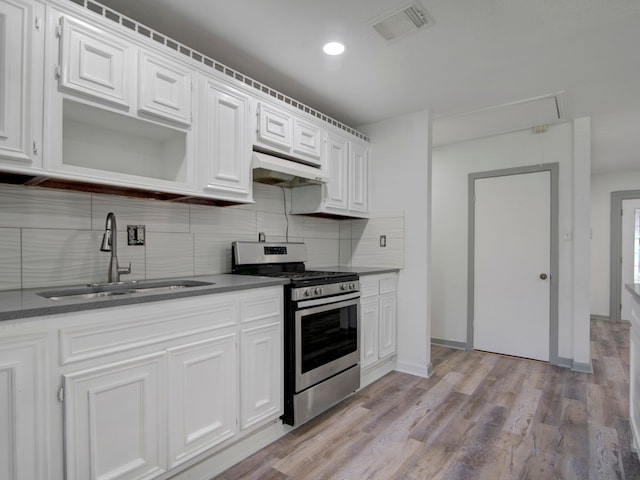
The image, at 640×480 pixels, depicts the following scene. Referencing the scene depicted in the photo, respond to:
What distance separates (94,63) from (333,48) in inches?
51.9

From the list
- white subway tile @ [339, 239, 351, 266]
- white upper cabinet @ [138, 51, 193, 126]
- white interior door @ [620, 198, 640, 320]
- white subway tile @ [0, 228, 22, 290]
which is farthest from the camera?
white interior door @ [620, 198, 640, 320]

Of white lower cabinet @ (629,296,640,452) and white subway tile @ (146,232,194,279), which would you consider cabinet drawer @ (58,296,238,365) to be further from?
white lower cabinet @ (629,296,640,452)

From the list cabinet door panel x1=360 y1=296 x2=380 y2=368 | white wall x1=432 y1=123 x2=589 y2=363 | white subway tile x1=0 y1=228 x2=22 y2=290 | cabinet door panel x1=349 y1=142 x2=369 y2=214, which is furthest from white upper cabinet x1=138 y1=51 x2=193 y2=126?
white wall x1=432 y1=123 x2=589 y2=363

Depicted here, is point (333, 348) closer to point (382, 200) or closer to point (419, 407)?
point (419, 407)

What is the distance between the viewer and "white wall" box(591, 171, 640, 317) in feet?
18.5

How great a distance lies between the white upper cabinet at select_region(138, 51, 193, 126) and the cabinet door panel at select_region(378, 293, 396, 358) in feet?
7.02

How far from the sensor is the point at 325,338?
7.78 feet

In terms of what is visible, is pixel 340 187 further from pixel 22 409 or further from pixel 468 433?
pixel 22 409

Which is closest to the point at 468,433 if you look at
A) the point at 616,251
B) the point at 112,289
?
the point at 112,289

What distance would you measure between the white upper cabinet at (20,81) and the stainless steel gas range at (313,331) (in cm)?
133

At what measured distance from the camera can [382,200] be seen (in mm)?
3418

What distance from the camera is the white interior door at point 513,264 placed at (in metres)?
3.54

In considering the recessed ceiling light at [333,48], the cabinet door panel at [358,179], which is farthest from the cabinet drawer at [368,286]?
the recessed ceiling light at [333,48]

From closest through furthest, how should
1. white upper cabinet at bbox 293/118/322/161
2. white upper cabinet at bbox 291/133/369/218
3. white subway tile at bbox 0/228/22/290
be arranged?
1. white subway tile at bbox 0/228/22/290
2. white upper cabinet at bbox 293/118/322/161
3. white upper cabinet at bbox 291/133/369/218
